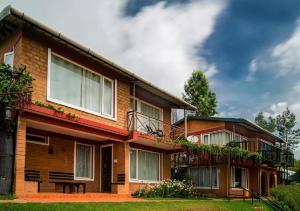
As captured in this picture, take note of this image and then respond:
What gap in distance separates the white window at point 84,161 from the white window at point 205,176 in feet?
41.6

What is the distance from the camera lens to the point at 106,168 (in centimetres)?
→ 2066

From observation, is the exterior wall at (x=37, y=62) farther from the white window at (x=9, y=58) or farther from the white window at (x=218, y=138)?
the white window at (x=218, y=138)

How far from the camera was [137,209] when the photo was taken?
46.4 feet

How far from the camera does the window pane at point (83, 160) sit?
63.2ft

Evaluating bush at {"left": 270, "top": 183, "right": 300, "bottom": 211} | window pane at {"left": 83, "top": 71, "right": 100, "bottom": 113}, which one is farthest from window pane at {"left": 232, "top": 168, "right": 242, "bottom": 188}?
window pane at {"left": 83, "top": 71, "right": 100, "bottom": 113}

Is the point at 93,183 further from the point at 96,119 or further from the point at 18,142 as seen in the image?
the point at 18,142

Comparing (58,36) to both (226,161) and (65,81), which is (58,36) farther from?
(226,161)

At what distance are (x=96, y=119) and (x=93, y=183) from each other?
11.2ft

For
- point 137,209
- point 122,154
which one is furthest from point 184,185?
point 137,209

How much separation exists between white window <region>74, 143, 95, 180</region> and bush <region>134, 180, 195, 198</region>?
260 centimetres

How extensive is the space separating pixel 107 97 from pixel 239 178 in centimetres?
1622

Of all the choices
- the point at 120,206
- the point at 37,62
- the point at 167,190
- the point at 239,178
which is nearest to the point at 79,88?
the point at 37,62

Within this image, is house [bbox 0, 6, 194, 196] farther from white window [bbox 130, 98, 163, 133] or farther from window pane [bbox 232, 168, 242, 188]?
window pane [bbox 232, 168, 242, 188]

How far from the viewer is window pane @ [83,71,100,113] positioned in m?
18.2
